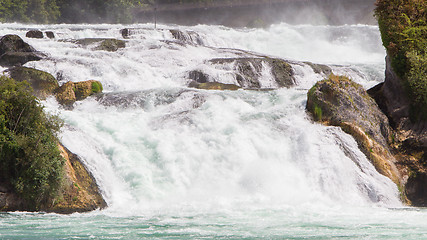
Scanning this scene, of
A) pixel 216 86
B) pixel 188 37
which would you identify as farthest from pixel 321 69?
pixel 188 37

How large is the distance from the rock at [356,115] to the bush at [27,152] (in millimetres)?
9521

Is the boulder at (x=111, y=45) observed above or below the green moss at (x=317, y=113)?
above

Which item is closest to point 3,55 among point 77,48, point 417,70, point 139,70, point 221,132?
point 77,48

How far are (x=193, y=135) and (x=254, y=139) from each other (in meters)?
2.05

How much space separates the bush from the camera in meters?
13.8

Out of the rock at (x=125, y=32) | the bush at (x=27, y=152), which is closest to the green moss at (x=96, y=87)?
the bush at (x=27, y=152)

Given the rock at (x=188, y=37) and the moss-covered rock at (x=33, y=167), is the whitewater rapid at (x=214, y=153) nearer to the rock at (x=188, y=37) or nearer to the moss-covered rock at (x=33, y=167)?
the moss-covered rock at (x=33, y=167)

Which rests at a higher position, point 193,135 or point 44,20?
point 44,20

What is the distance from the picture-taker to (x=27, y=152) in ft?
45.6

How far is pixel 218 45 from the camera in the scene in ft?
128

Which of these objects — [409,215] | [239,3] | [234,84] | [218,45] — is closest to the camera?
[409,215]

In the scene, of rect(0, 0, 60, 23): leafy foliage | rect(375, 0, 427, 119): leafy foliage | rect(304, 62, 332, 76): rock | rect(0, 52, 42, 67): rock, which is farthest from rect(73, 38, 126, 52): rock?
rect(0, 0, 60, 23): leafy foliage

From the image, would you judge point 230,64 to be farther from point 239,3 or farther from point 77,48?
point 239,3

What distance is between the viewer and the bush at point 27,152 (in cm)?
1377
